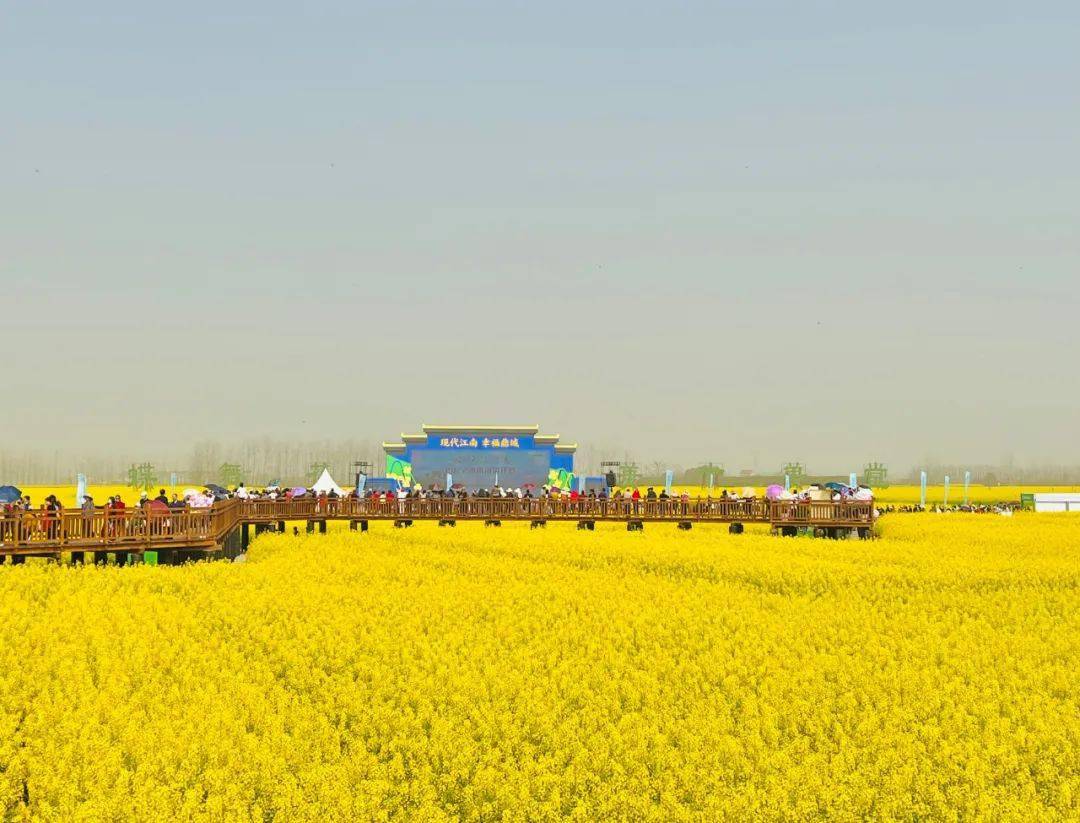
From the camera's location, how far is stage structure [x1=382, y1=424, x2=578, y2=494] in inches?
3708

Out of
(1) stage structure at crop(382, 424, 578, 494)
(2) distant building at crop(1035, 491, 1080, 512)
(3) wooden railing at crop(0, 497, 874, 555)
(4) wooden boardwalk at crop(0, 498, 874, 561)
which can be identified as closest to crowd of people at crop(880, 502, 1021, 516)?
(2) distant building at crop(1035, 491, 1080, 512)

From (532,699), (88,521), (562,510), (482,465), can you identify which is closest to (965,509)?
(482,465)

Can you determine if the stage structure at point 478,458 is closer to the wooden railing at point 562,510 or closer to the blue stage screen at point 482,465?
the blue stage screen at point 482,465

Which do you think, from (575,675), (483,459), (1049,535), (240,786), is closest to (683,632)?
(575,675)

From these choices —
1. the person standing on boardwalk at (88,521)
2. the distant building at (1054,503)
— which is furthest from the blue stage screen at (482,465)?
the person standing on boardwalk at (88,521)

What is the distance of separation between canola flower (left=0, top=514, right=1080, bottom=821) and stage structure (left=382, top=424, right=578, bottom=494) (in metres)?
65.9

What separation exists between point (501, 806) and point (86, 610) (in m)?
13.9

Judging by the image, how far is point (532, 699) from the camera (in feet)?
46.9

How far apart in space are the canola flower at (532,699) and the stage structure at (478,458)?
65909 millimetres

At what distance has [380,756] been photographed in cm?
1242

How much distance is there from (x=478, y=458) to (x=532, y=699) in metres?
80.5

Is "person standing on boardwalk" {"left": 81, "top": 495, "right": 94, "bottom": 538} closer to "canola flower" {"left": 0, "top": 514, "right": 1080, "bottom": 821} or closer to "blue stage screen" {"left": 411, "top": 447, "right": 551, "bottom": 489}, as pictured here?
"canola flower" {"left": 0, "top": 514, "right": 1080, "bottom": 821}

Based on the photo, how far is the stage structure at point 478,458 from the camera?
309 feet

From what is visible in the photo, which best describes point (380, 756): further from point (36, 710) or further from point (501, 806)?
point (36, 710)
